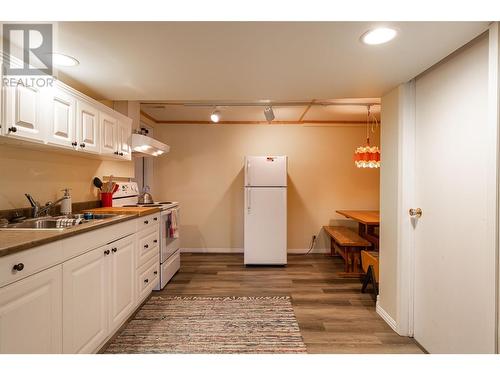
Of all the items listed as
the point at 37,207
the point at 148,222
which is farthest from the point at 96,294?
the point at 148,222

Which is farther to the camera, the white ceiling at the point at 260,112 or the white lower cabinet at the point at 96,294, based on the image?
the white ceiling at the point at 260,112

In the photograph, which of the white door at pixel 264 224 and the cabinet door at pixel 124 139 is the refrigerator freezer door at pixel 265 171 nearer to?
the white door at pixel 264 224

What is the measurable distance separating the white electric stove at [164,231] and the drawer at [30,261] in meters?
1.56

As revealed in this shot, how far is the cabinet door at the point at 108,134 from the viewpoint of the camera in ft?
7.62

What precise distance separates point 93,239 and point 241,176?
123 inches

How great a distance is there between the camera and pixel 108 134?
2.42 metres

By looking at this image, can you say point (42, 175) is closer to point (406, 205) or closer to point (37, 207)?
point (37, 207)

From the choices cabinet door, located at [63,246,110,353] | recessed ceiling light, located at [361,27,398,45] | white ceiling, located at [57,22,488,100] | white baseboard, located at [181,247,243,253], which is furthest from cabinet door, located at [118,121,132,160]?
recessed ceiling light, located at [361,27,398,45]

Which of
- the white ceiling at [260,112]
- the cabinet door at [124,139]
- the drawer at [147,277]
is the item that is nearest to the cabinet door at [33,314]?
the drawer at [147,277]

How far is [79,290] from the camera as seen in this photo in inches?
57.4
